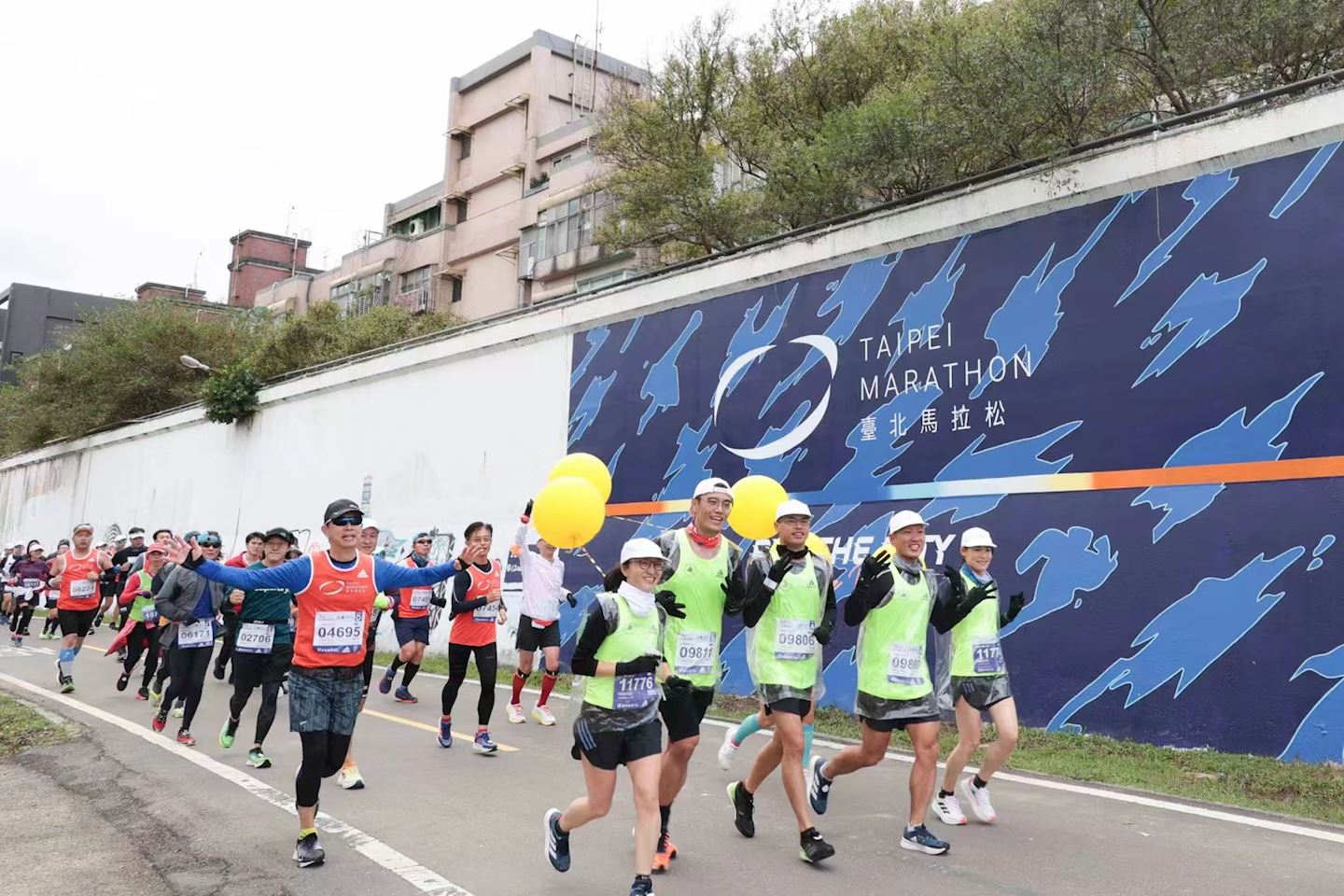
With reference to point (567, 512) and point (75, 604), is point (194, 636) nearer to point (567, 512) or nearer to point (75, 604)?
point (75, 604)

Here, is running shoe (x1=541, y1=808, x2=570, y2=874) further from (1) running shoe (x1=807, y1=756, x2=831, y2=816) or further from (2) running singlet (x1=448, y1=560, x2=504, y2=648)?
(2) running singlet (x1=448, y1=560, x2=504, y2=648)

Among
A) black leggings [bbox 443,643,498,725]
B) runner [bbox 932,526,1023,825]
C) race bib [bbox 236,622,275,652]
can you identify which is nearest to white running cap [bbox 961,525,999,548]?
runner [bbox 932,526,1023,825]

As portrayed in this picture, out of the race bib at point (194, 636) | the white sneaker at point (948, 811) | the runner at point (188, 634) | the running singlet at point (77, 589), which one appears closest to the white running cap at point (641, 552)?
the white sneaker at point (948, 811)

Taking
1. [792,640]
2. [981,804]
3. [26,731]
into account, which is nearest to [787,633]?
[792,640]

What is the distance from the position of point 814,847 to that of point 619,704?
56.8 inches

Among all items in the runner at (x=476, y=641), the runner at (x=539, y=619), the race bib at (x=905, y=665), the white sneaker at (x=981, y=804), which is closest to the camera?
the race bib at (x=905, y=665)

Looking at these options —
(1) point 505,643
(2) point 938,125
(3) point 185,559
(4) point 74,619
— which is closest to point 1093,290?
(2) point 938,125

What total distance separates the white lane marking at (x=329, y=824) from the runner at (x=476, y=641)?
191 cm

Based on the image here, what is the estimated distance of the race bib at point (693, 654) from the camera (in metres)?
5.86

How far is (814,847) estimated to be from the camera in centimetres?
550

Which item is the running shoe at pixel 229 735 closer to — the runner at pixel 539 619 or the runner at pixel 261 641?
the runner at pixel 261 641

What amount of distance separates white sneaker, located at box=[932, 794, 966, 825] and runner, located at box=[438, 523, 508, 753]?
4001mm

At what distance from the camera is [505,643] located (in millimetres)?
17484

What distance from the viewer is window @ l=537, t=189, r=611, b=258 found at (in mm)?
34719
